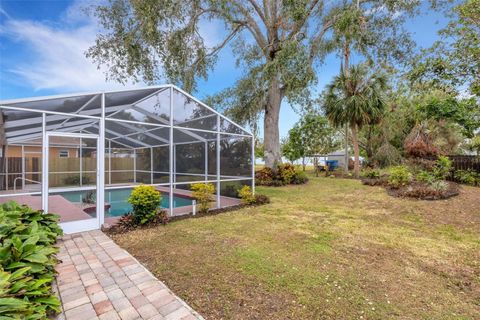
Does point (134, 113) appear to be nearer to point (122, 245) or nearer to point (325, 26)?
point (122, 245)

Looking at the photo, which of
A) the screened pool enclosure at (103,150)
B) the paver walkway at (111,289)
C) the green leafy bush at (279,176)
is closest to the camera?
the paver walkway at (111,289)

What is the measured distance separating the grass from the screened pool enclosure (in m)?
1.49

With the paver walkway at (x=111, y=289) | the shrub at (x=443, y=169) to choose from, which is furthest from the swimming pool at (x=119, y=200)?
the shrub at (x=443, y=169)

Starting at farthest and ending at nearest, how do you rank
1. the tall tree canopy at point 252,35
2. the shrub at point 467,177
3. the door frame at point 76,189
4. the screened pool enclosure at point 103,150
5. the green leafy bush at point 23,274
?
the shrub at point 467,177 → the tall tree canopy at point 252,35 → the screened pool enclosure at point 103,150 → the door frame at point 76,189 → the green leafy bush at point 23,274

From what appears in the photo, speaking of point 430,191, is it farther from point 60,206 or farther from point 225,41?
point 225,41

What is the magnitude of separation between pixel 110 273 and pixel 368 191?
9.83 metres

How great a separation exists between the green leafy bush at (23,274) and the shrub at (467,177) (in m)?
14.2

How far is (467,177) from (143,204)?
13.2 m

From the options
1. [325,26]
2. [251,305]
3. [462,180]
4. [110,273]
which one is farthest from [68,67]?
[462,180]

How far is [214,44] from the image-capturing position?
41.9 ft

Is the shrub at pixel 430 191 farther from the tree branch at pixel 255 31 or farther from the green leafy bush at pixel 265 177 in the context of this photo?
the tree branch at pixel 255 31

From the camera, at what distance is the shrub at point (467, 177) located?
10.1 m

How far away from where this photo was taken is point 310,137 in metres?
19.2

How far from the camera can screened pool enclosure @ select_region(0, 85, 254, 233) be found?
4.93m
